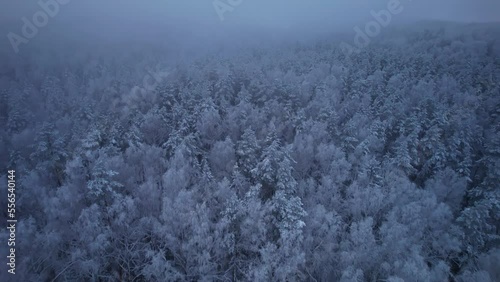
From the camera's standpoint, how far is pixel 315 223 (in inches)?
890

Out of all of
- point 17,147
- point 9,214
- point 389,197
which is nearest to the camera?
point 9,214

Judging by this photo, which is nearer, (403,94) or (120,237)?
(120,237)

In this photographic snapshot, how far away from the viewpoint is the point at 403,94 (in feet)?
144

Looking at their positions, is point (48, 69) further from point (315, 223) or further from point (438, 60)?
point (438, 60)

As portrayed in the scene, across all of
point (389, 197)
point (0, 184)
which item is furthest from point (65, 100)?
point (389, 197)

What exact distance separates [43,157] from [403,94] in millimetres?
43810

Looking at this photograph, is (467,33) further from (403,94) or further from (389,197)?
(389,197)

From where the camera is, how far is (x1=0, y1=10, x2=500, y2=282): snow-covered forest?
2047 centimetres

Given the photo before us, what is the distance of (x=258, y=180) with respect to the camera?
1037 inches

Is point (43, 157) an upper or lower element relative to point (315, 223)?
upper

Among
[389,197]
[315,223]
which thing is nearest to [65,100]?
[315,223]

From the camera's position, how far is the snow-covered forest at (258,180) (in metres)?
20.5

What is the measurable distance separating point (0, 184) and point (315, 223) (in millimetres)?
23703

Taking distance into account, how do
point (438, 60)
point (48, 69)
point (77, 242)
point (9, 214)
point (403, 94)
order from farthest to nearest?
point (48, 69), point (438, 60), point (403, 94), point (9, 214), point (77, 242)
